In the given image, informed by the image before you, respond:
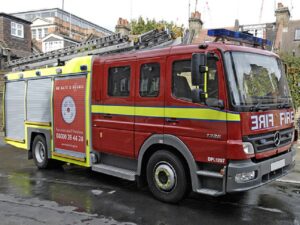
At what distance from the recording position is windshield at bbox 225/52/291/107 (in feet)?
17.1

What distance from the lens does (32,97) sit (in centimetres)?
912

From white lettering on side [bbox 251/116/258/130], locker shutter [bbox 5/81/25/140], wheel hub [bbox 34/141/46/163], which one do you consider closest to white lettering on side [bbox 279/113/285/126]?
white lettering on side [bbox 251/116/258/130]

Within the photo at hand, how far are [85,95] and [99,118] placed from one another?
0.62m

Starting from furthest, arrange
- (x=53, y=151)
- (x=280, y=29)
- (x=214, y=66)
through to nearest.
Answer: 1. (x=280, y=29)
2. (x=53, y=151)
3. (x=214, y=66)

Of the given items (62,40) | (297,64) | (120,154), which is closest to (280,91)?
(120,154)

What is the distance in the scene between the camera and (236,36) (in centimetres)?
598

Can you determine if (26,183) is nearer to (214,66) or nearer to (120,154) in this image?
(120,154)

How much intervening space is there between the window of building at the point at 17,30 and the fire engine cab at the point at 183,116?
22639 millimetres

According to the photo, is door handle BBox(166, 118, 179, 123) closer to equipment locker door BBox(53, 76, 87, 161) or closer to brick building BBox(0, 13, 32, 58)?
equipment locker door BBox(53, 76, 87, 161)

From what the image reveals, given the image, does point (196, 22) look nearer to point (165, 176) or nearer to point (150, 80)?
point (150, 80)

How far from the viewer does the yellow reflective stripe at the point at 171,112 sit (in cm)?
518

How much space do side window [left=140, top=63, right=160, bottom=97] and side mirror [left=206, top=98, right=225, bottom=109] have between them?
105cm

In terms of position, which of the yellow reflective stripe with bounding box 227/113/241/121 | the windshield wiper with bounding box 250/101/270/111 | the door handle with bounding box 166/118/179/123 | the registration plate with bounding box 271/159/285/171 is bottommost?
the registration plate with bounding box 271/159/285/171

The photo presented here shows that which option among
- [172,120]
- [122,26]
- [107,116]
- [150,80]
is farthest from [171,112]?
[122,26]
